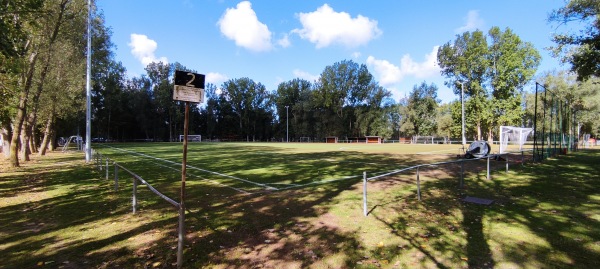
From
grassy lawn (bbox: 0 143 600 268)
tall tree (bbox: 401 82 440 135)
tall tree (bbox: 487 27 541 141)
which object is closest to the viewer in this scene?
grassy lawn (bbox: 0 143 600 268)

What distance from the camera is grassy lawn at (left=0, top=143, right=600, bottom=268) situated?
448cm

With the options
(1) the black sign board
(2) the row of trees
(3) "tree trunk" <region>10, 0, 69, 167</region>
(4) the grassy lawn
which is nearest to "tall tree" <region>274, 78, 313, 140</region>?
(2) the row of trees

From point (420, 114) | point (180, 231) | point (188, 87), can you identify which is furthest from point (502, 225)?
point (420, 114)

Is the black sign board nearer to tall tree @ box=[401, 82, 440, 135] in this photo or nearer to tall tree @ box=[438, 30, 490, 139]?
tall tree @ box=[438, 30, 490, 139]

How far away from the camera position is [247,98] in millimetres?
90125

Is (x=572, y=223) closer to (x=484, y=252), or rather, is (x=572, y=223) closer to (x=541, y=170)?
(x=484, y=252)

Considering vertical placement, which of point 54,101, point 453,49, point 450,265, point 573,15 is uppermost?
point 453,49

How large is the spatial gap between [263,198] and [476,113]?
5157 centimetres

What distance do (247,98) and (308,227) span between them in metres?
86.4

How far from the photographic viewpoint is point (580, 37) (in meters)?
19.4

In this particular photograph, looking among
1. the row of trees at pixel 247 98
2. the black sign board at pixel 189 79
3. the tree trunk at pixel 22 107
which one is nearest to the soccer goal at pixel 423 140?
the row of trees at pixel 247 98

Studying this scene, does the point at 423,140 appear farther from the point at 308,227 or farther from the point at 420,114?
the point at 308,227

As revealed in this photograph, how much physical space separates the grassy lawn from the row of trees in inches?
206

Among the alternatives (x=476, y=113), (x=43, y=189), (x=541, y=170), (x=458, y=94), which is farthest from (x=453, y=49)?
(x=43, y=189)
